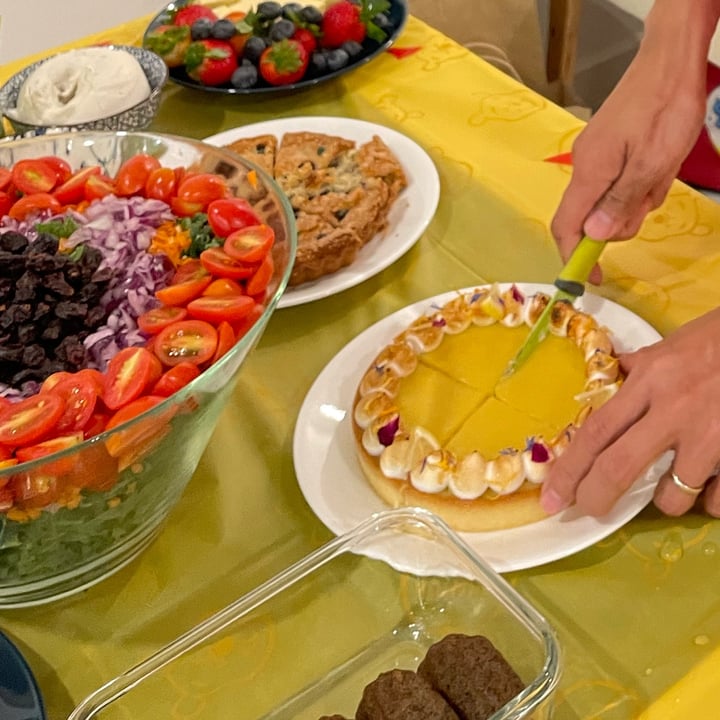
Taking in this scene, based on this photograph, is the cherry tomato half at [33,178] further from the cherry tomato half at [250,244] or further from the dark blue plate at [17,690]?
the dark blue plate at [17,690]

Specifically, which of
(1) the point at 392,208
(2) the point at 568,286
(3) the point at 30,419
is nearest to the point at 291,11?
(1) the point at 392,208

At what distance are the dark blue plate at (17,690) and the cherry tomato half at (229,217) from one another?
0.51 metres

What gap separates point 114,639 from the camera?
0.93 meters

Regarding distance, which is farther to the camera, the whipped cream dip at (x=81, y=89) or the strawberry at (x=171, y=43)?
the strawberry at (x=171, y=43)

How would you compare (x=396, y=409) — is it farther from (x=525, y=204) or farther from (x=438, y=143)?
(x=438, y=143)

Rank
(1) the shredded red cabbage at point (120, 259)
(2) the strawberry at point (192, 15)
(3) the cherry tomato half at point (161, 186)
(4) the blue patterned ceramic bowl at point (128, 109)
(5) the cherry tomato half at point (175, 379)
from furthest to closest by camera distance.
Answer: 1. (2) the strawberry at point (192, 15)
2. (4) the blue patterned ceramic bowl at point (128, 109)
3. (3) the cherry tomato half at point (161, 186)
4. (1) the shredded red cabbage at point (120, 259)
5. (5) the cherry tomato half at point (175, 379)

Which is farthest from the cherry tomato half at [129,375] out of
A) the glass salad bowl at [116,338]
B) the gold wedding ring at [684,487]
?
the gold wedding ring at [684,487]

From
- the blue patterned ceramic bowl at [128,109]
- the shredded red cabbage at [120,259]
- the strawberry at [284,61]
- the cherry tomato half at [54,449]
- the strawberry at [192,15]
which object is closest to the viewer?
the cherry tomato half at [54,449]

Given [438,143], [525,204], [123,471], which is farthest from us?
[438,143]

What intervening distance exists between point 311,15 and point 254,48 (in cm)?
12

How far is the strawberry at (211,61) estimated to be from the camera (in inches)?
67.0

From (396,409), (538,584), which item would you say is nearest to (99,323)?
(396,409)

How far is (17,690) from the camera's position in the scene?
82 centimetres

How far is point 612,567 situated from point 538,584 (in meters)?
0.07
